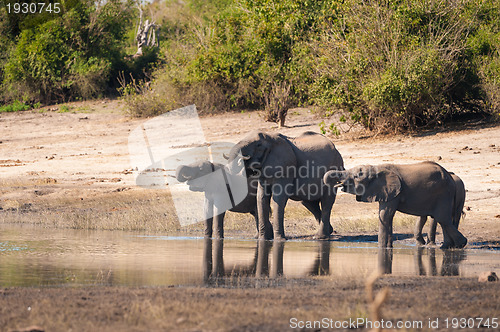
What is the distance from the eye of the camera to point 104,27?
33094mm

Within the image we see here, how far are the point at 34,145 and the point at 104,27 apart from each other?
32.5 ft

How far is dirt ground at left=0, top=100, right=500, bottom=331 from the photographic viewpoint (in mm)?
6332

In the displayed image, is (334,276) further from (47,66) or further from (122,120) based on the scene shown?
(47,66)

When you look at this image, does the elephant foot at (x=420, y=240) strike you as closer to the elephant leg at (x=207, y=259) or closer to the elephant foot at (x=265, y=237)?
the elephant foot at (x=265, y=237)

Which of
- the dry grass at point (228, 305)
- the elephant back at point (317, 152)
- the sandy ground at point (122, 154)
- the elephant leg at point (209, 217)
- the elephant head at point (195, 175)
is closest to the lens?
the dry grass at point (228, 305)

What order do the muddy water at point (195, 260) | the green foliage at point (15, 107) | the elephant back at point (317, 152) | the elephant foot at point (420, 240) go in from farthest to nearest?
1. the green foliage at point (15, 107)
2. the elephant back at point (317, 152)
3. the elephant foot at point (420, 240)
4. the muddy water at point (195, 260)

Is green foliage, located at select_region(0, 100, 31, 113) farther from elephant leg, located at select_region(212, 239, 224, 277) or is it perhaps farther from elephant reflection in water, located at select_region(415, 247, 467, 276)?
elephant reflection in water, located at select_region(415, 247, 467, 276)

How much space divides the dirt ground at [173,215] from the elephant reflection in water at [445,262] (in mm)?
699

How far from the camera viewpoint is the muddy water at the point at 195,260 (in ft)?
29.0

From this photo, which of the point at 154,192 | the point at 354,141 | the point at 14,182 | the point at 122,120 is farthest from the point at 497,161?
the point at 122,120

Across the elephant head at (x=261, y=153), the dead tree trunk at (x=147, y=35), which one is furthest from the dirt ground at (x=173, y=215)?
the dead tree trunk at (x=147, y=35)

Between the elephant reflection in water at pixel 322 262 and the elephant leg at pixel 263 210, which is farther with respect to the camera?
the elephant leg at pixel 263 210

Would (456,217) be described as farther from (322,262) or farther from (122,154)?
(122,154)

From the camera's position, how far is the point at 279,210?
13.1 metres
